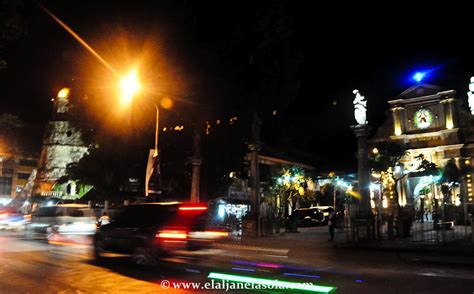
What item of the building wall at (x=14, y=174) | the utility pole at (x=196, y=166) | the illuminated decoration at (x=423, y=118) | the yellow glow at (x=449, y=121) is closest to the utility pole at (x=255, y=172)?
the utility pole at (x=196, y=166)

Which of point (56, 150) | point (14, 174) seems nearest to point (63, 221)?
point (56, 150)

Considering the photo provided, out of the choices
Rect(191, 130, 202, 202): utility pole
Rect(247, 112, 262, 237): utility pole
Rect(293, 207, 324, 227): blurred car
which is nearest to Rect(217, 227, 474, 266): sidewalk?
Rect(247, 112, 262, 237): utility pole

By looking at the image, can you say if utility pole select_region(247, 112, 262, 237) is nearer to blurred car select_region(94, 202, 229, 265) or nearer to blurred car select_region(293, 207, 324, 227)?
blurred car select_region(293, 207, 324, 227)

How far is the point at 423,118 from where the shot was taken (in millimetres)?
39188

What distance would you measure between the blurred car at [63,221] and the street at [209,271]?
4.84 metres

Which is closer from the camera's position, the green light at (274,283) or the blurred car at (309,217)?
the green light at (274,283)

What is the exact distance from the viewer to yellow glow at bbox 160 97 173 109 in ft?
89.9

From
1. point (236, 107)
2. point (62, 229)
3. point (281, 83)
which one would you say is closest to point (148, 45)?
point (236, 107)

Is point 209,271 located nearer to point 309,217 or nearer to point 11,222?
point 309,217

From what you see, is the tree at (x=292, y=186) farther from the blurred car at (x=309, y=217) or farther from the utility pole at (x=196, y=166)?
the utility pole at (x=196, y=166)

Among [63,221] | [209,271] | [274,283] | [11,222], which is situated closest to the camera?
[274,283]

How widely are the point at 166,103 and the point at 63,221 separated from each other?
1044 centimetres

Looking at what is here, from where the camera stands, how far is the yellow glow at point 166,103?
27.4 m

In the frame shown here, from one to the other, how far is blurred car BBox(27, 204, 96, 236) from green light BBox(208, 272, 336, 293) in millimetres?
10534
